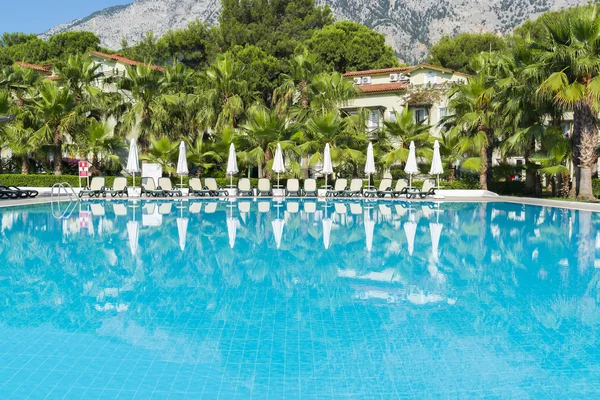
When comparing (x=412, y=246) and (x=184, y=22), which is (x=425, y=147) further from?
(x=184, y=22)

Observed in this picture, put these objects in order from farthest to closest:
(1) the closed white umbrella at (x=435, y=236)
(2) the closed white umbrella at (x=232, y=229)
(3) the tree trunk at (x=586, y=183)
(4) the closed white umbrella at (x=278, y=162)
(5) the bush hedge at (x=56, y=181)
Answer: (5) the bush hedge at (x=56, y=181) → (4) the closed white umbrella at (x=278, y=162) → (3) the tree trunk at (x=586, y=183) → (2) the closed white umbrella at (x=232, y=229) → (1) the closed white umbrella at (x=435, y=236)

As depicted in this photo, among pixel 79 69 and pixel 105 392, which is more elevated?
pixel 79 69

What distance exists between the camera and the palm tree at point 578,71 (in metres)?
19.3

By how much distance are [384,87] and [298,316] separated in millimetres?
31176

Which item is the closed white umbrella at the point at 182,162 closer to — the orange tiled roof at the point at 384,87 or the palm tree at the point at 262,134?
the palm tree at the point at 262,134

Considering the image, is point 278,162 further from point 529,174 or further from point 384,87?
Result: point 384,87

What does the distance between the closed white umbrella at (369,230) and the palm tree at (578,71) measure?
8.79 m

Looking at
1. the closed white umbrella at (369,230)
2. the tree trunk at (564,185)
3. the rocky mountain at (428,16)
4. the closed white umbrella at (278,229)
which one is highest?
the rocky mountain at (428,16)

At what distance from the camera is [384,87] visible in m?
35.5

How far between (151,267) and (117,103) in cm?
2322

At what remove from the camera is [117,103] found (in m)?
29.8

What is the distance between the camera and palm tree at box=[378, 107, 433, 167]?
27562 millimetres

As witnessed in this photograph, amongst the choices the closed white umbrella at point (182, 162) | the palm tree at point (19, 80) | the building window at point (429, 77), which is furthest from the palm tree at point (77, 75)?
the building window at point (429, 77)

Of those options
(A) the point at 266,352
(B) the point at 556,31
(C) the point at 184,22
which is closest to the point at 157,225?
(A) the point at 266,352
